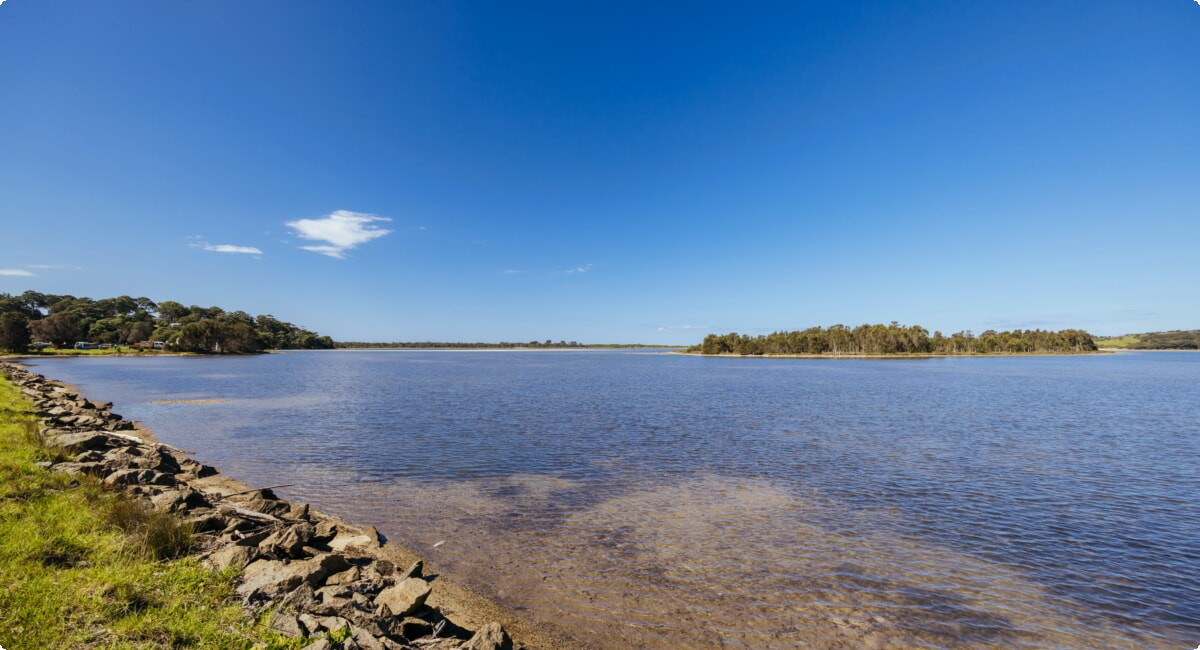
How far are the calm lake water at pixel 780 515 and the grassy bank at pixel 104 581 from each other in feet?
19.1

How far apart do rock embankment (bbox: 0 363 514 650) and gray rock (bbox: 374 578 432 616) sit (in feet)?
0.07

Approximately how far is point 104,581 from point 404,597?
5162 mm

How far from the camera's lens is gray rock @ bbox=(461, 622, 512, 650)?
807 centimetres

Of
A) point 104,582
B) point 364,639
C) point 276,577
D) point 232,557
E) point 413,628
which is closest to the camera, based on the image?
point 364,639

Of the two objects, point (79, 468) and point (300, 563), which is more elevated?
point (79, 468)

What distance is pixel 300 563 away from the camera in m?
10.3

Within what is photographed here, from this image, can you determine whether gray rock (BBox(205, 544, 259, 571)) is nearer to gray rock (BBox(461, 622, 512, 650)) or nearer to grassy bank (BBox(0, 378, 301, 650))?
grassy bank (BBox(0, 378, 301, 650))

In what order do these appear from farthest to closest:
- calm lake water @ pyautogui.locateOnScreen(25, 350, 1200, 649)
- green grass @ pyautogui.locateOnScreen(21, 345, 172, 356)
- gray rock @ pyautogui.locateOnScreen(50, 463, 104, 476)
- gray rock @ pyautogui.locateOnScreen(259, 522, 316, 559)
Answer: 1. green grass @ pyautogui.locateOnScreen(21, 345, 172, 356)
2. gray rock @ pyautogui.locateOnScreen(50, 463, 104, 476)
3. gray rock @ pyautogui.locateOnScreen(259, 522, 316, 559)
4. calm lake water @ pyautogui.locateOnScreen(25, 350, 1200, 649)

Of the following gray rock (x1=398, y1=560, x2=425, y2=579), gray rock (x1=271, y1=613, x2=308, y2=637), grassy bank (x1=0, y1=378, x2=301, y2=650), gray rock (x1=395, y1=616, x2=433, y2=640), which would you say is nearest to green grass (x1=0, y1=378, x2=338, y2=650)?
grassy bank (x1=0, y1=378, x2=301, y2=650)

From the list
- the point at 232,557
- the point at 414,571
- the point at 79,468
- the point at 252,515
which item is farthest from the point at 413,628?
the point at 79,468

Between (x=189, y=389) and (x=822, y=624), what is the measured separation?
81.2 metres

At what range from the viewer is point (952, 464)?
2531 centimetres

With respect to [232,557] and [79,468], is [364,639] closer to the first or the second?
[232,557]

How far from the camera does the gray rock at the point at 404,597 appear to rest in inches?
362
